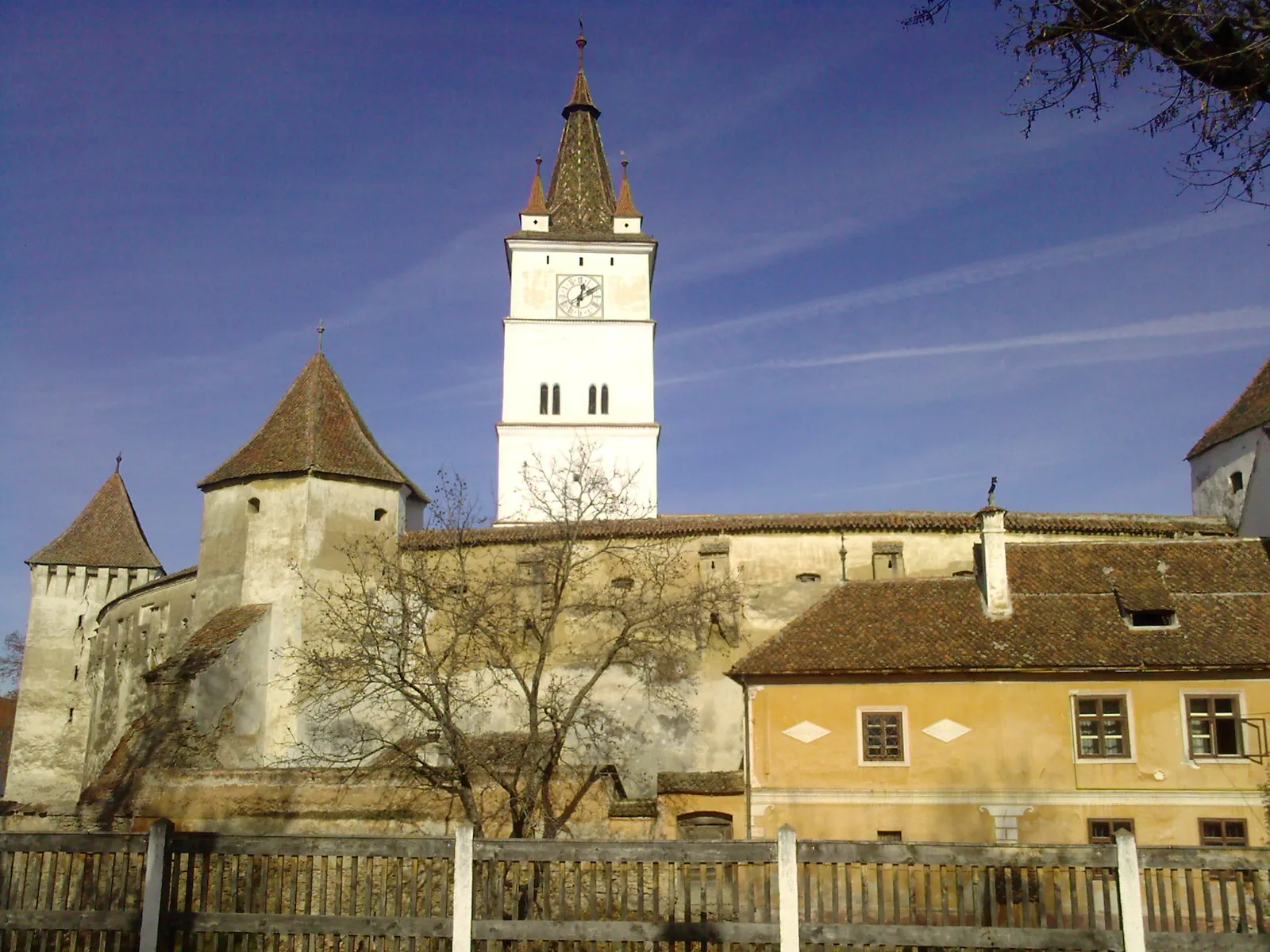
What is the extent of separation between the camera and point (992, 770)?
20.3 meters

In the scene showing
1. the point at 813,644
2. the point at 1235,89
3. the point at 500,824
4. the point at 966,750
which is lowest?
the point at 500,824

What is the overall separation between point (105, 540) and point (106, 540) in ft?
0.10

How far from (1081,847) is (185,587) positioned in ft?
90.2

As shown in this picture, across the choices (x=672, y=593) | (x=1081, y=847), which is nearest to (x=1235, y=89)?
(x=1081, y=847)

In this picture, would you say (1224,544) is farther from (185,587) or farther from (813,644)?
(185,587)

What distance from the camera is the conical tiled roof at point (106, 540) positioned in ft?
142

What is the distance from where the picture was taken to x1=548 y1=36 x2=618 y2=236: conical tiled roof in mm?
50438

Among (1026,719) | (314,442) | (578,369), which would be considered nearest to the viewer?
(1026,719)

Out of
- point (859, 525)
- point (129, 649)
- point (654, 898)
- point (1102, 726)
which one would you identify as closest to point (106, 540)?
point (129, 649)

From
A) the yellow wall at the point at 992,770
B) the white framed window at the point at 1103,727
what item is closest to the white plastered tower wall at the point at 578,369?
the yellow wall at the point at 992,770

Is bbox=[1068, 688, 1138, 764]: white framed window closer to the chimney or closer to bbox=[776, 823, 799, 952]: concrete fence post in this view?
the chimney

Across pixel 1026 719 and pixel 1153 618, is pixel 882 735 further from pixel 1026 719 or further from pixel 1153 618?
pixel 1153 618

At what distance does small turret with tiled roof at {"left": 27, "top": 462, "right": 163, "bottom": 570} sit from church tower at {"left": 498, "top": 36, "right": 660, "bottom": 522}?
45.8ft

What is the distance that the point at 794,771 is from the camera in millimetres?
21031
